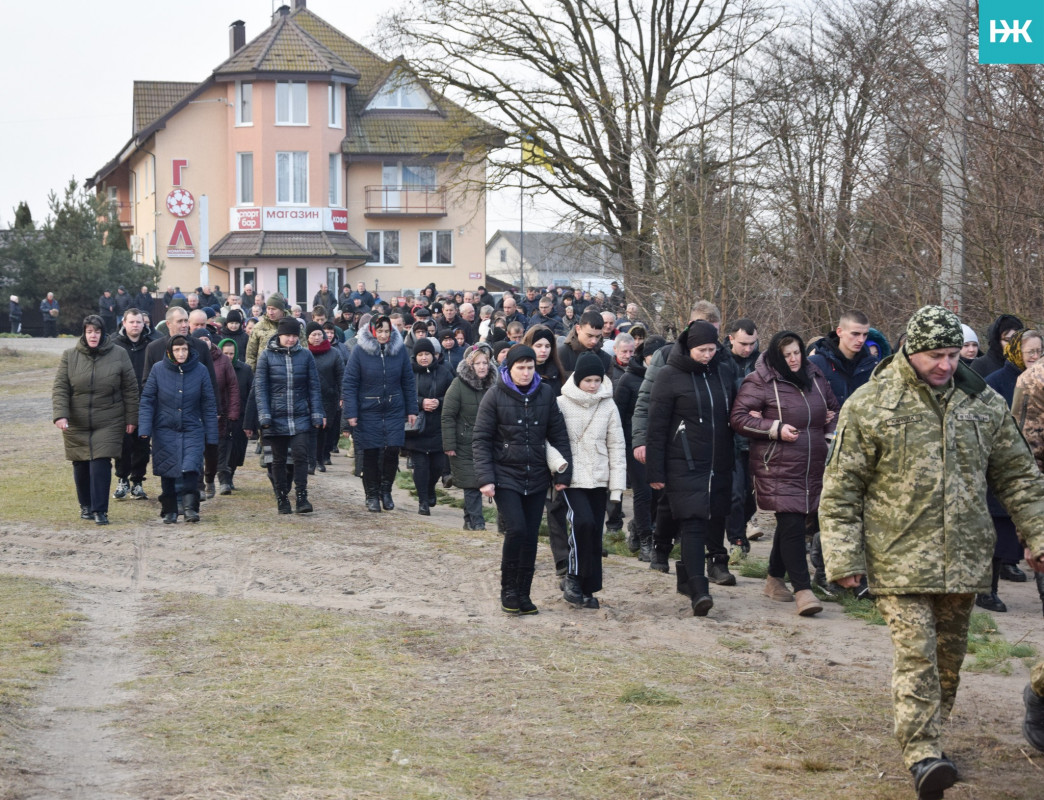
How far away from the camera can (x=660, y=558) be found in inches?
437

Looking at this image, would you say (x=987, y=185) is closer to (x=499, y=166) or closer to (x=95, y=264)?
(x=499, y=166)

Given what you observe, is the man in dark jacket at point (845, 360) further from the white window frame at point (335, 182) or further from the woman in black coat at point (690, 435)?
the white window frame at point (335, 182)

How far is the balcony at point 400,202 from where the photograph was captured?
2291 inches

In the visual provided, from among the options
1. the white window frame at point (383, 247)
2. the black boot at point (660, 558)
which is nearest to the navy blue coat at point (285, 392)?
the black boot at point (660, 558)

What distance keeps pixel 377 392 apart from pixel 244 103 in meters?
44.5

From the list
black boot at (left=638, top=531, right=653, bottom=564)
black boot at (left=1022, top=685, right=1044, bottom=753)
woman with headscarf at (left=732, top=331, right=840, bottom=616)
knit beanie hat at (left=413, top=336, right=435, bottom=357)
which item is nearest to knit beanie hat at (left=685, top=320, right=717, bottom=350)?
woman with headscarf at (left=732, top=331, right=840, bottom=616)

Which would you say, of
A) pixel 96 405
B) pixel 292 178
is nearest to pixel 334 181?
pixel 292 178

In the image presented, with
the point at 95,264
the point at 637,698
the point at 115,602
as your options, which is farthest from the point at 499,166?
the point at 637,698

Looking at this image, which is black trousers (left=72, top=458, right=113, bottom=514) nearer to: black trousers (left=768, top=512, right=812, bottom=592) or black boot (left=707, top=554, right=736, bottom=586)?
black boot (left=707, top=554, right=736, bottom=586)

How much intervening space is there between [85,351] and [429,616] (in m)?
5.81

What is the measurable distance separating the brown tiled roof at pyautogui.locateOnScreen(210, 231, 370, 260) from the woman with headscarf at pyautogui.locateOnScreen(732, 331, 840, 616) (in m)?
46.5

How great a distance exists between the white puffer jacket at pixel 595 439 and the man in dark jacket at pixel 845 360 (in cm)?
181

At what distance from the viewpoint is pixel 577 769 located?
620 centimetres

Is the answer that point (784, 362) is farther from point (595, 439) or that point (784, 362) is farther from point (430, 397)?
point (430, 397)
